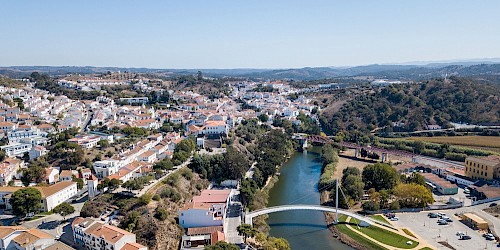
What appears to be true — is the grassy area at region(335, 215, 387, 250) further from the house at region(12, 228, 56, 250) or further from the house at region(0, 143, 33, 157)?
the house at region(0, 143, 33, 157)

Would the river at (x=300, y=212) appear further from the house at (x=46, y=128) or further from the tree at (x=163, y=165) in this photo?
the house at (x=46, y=128)

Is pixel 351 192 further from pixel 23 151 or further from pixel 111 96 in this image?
pixel 111 96

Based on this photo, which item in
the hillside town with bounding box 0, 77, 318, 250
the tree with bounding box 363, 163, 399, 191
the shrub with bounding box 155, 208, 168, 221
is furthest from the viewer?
the tree with bounding box 363, 163, 399, 191

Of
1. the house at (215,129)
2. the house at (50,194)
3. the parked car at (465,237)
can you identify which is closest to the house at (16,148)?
the house at (50,194)

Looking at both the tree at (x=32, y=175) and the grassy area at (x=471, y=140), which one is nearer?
the tree at (x=32, y=175)

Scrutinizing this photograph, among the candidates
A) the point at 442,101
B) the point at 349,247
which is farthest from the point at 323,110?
the point at 349,247

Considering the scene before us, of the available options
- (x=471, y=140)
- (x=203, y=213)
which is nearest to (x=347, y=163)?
(x=471, y=140)

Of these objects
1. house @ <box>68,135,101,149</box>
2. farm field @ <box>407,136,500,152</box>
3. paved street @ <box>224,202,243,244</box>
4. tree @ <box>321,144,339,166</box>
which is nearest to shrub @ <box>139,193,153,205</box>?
paved street @ <box>224,202,243,244</box>
